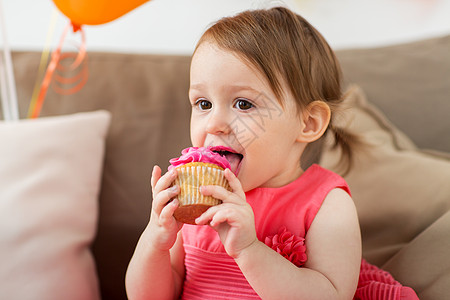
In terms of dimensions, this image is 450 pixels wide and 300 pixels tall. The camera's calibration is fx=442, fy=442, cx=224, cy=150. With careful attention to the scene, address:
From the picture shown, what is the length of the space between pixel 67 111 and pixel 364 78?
938 mm

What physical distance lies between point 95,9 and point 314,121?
22.8 inches

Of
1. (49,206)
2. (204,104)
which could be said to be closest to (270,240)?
(204,104)

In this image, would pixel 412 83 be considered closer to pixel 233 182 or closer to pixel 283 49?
pixel 283 49

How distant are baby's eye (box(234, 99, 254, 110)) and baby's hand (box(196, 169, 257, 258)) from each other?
0.15 meters

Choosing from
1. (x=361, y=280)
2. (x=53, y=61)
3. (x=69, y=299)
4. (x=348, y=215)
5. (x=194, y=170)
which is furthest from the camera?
(x=53, y=61)

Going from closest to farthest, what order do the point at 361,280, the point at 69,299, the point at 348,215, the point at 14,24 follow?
the point at 348,215
the point at 361,280
the point at 69,299
the point at 14,24

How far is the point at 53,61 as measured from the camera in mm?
1323

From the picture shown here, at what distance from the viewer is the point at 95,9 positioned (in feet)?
3.40

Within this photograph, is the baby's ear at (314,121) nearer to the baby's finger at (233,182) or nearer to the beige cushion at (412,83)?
the baby's finger at (233,182)

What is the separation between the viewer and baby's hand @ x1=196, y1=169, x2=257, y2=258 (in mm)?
641

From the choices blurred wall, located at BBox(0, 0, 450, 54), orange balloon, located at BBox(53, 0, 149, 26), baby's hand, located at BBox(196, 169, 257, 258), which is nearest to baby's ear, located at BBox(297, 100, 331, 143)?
baby's hand, located at BBox(196, 169, 257, 258)

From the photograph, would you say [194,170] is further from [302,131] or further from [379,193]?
[379,193]

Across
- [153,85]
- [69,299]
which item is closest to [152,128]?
[153,85]

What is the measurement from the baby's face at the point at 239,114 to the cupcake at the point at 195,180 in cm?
7
